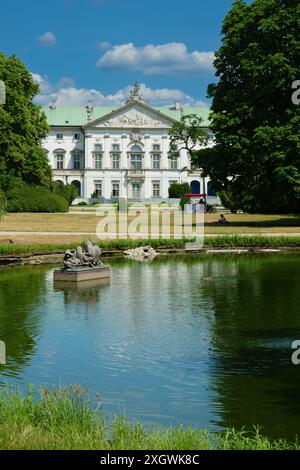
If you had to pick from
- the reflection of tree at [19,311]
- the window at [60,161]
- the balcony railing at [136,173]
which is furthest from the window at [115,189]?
the reflection of tree at [19,311]

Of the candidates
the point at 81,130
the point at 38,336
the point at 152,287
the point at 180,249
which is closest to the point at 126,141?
the point at 81,130

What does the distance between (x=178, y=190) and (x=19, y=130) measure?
37874 mm

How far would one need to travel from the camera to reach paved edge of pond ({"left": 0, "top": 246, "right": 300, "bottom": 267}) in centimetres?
2592

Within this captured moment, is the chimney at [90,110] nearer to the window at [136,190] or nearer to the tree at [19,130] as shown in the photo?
the window at [136,190]

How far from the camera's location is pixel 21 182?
5391cm

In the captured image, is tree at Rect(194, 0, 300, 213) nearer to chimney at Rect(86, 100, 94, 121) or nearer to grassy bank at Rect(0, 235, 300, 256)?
grassy bank at Rect(0, 235, 300, 256)

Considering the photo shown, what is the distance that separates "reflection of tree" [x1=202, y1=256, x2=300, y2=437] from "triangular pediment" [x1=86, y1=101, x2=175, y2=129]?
79.1 metres

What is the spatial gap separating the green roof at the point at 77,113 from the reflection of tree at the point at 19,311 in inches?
3142

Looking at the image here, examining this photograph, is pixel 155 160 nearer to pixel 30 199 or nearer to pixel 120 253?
pixel 30 199

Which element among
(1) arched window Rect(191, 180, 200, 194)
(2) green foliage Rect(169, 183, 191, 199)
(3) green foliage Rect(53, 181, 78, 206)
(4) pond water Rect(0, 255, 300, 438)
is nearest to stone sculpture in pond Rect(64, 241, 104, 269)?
(4) pond water Rect(0, 255, 300, 438)

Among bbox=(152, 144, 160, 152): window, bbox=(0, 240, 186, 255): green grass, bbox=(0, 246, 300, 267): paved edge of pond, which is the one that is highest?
bbox=(152, 144, 160, 152): window

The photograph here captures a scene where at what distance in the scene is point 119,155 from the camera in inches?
4008

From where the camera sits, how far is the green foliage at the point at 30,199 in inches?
2072

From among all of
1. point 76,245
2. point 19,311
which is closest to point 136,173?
point 76,245
